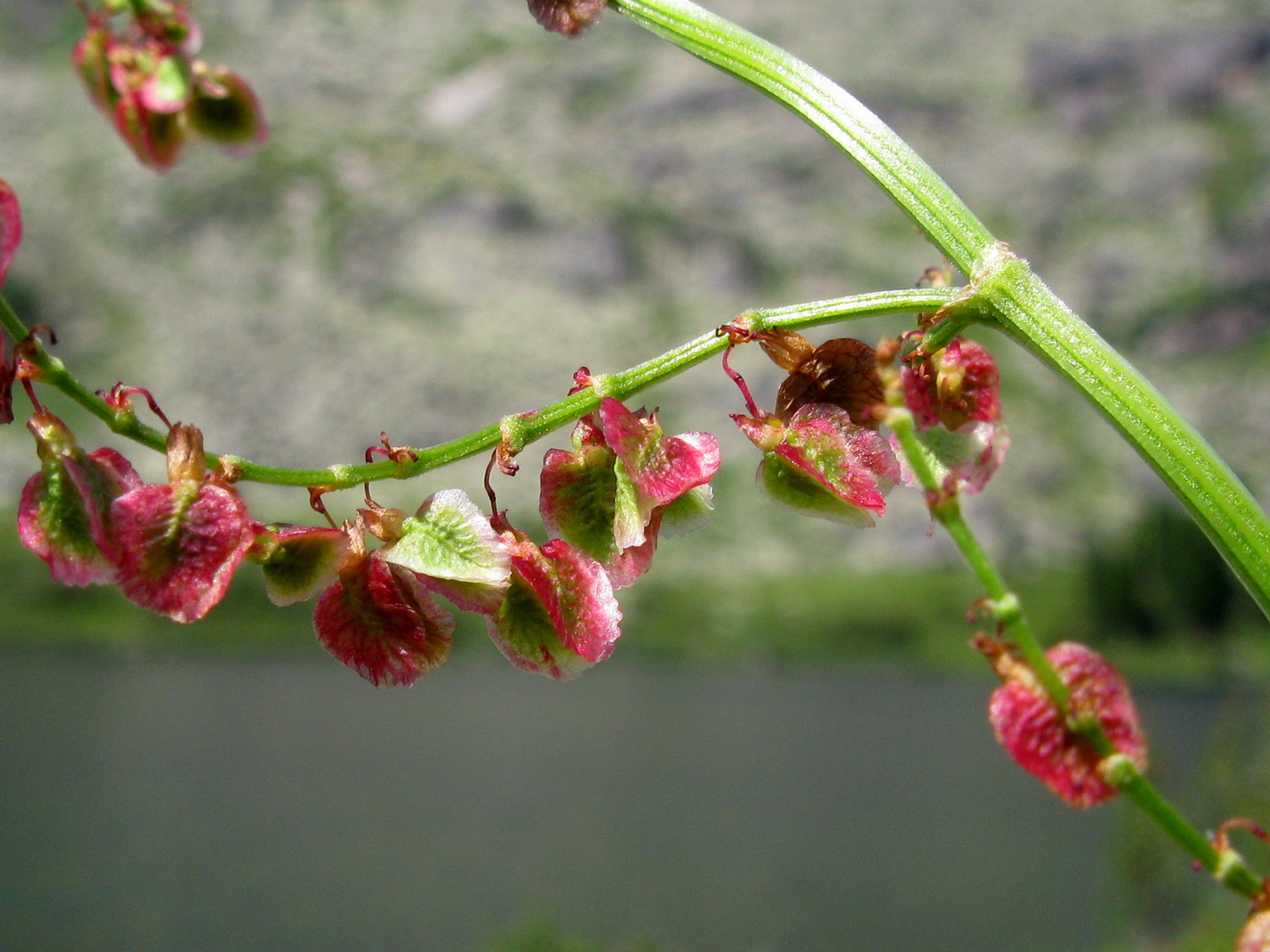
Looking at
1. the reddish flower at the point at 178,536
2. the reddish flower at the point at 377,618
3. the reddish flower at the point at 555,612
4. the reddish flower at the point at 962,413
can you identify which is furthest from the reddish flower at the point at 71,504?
the reddish flower at the point at 962,413

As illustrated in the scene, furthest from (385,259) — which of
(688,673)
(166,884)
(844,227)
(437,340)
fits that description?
(166,884)

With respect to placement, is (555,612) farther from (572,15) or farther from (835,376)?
(572,15)

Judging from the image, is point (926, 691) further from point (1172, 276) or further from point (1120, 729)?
point (1120, 729)

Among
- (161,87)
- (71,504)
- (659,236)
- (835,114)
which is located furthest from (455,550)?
(659,236)

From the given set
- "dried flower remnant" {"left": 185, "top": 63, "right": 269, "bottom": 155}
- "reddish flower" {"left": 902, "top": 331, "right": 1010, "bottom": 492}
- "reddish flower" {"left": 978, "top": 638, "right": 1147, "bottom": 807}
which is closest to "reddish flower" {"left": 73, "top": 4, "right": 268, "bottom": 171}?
"dried flower remnant" {"left": 185, "top": 63, "right": 269, "bottom": 155}

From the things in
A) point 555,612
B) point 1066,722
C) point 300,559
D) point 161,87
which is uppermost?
point 161,87

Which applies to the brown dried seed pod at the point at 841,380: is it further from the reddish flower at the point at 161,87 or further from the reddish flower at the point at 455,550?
the reddish flower at the point at 161,87
